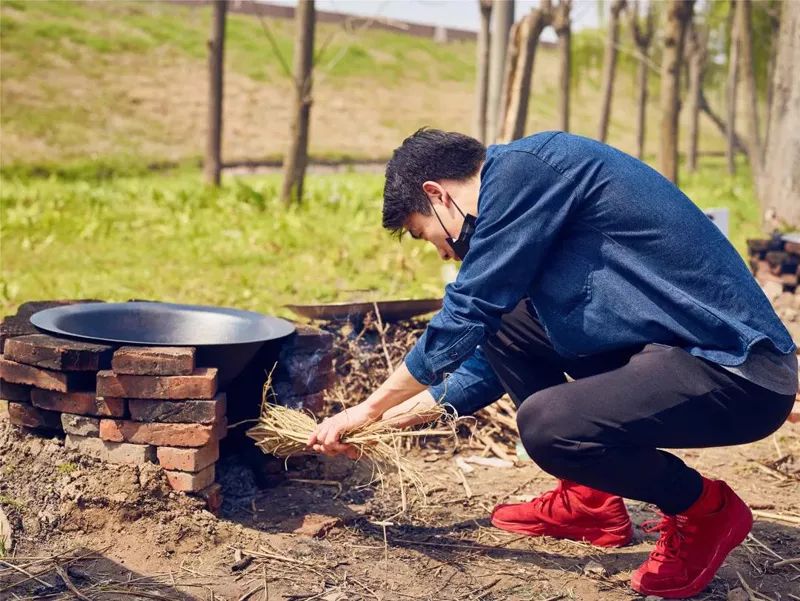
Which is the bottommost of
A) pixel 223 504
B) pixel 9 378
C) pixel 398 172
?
pixel 223 504

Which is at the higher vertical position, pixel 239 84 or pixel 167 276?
pixel 239 84

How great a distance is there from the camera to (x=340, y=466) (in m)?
4.33

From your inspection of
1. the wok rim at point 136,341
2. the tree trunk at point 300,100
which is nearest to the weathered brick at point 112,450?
the wok rim at point 136,341

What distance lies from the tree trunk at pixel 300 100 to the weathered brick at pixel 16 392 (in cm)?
607

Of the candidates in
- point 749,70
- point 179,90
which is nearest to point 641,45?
point 749,70

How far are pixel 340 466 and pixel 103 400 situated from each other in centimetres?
114

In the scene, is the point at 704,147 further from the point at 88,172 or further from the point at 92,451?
the point at 92,451

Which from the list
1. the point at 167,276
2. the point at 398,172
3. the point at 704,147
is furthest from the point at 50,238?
the point at 704,147

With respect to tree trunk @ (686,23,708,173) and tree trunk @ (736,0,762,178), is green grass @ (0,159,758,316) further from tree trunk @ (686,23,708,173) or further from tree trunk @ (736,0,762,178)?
tree trunk @ (686,23,708,173)

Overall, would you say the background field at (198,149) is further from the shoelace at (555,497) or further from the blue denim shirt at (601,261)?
the blue denim shirt at (601,261)

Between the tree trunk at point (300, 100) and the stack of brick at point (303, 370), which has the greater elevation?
the tree trunk at point (300, 100)

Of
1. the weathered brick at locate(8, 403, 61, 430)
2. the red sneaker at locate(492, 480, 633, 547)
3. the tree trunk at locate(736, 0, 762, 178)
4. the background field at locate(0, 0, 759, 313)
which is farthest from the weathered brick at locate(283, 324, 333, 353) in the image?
the tree trunk at locate(736, 0, 762, 178)

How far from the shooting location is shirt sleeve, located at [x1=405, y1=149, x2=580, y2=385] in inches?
114

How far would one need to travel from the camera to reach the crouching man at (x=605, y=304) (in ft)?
9.56
